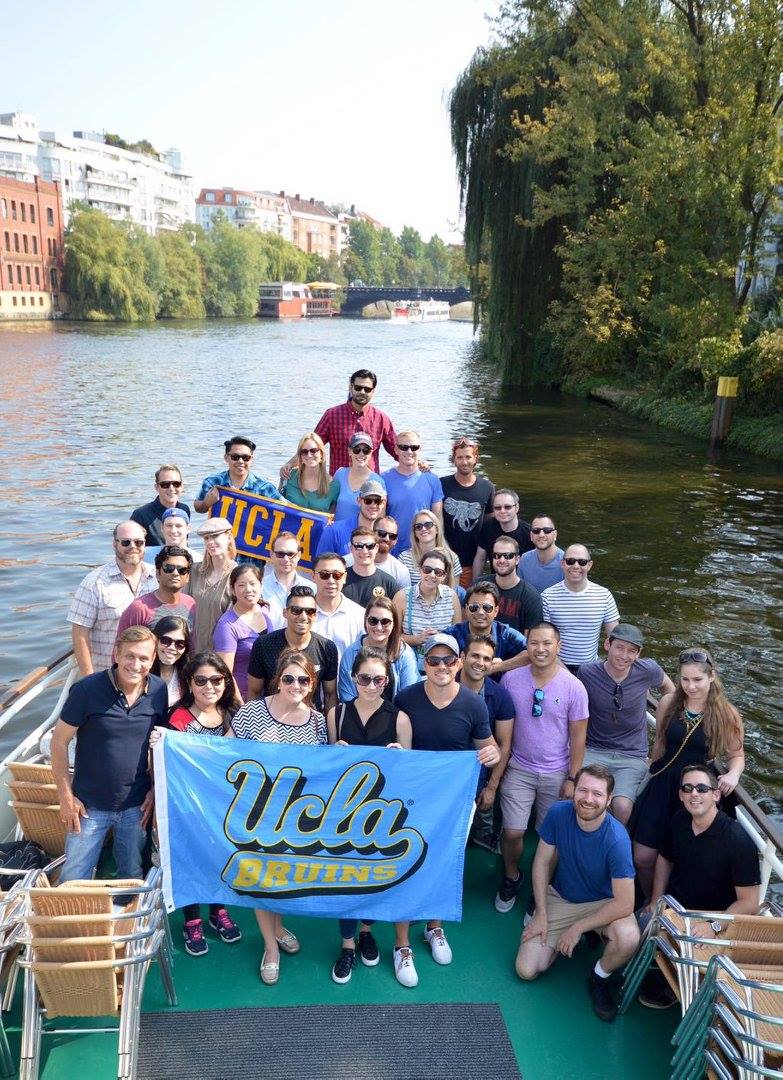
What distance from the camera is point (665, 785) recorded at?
5.47m

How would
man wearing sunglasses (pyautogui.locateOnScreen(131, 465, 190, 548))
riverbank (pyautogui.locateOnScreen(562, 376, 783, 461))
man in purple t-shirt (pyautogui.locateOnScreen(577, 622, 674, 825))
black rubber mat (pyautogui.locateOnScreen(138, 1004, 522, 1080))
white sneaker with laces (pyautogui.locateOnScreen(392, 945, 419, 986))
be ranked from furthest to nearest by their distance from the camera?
riverbank (pyautogui.locateOnScreen(562, 376, 783, 461)) < man wearing sunglasses (pyautogui.locateOnScreen(131, 465, 190, 548)) < man in purple t-shirt (pyautogui.locateOnScreen(577, 622, 674, 825)) < white sneaker with laces (pyautogui.locateOnScreen(392, 945, 419, 986)) < black rubber mat (pyautogui.locateOnScreen(138, 1004, 522, 1080))

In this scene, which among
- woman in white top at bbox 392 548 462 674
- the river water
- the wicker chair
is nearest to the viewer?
the wicker chair

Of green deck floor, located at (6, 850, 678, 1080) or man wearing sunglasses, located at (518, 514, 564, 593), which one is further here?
man wearing sunglasses, located at (518, 514, 564, 593)

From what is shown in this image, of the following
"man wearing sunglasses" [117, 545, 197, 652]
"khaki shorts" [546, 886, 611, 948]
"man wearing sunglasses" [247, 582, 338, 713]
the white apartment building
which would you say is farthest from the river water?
the white apartment building

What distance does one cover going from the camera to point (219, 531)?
21.4 feet

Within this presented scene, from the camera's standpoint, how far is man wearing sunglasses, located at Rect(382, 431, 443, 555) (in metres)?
8.16

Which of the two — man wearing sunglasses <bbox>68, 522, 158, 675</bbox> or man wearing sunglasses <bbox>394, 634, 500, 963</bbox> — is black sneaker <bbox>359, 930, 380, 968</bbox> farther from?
man wearing sunglasses <bbox>68, 522, 158, 675</bbox>

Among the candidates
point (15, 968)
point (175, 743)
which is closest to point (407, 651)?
point (175, 743)

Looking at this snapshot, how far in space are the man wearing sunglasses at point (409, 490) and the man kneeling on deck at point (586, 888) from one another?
3.43 meters

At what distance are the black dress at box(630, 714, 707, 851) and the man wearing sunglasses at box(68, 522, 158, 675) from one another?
3.62 meters

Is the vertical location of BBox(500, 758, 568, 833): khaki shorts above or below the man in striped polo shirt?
below

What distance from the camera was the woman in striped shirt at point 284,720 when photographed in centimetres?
522

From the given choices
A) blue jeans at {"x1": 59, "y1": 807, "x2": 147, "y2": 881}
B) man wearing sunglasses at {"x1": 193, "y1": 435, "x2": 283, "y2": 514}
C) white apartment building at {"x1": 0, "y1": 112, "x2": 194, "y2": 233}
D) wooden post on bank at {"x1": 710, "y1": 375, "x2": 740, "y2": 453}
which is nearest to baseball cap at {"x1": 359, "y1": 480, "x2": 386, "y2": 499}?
man wearing sunglasses at {"x1": 193, "y1": 435, "x2": 283, "y2": 514}

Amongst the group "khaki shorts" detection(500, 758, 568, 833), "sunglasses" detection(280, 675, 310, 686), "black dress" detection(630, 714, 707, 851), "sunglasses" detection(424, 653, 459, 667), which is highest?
"sunglasses" detection(424, 653, 459, 667)
